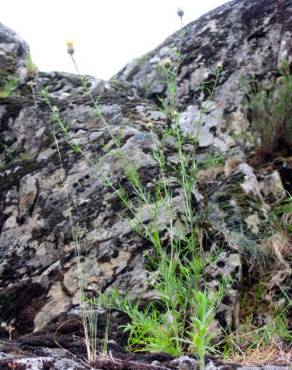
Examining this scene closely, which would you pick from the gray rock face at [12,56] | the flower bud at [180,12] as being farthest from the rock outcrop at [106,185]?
the flower bud at [180,12]

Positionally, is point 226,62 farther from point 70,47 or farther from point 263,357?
point 263,357

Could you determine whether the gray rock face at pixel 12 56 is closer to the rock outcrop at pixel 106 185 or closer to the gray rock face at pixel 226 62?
the rock outcrop at pixel 106 185

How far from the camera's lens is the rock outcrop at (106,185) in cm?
326

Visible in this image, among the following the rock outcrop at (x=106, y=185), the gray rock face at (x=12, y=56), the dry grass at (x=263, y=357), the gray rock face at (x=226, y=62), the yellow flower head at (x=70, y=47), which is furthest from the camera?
the gray rock face at (x=12, y=56)

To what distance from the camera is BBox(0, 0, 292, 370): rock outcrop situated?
3.26 m

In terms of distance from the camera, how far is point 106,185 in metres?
2.70

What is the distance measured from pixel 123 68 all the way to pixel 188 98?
141cm

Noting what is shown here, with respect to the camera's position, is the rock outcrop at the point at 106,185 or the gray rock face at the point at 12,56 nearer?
the rock outcrop at the point at 106,185

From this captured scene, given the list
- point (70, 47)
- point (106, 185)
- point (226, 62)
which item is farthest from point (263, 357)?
point (226, 62)

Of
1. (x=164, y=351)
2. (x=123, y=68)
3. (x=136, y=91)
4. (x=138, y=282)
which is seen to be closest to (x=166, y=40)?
(x=123, y=68)

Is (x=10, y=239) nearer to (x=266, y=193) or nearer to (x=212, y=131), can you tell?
(x=266, y=193)

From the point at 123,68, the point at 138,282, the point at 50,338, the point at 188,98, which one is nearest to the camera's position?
the point at 50,338

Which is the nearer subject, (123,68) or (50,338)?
(50,338)

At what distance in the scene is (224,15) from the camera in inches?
254
